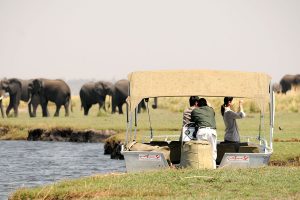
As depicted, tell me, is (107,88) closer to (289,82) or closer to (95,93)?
(95,93)

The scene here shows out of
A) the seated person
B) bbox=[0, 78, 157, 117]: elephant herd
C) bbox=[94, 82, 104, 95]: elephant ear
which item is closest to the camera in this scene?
the seated person

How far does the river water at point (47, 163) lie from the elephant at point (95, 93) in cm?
2498

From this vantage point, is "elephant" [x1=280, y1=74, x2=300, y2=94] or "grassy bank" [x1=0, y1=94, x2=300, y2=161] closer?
"grassy bank" [x1=0, y1=94, x2=300, y2=161]

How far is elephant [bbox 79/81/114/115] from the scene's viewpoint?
6953cm

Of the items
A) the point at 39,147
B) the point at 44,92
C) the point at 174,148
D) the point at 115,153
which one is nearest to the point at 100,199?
the point at 174,148

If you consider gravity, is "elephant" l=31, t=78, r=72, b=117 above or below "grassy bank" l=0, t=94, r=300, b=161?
above

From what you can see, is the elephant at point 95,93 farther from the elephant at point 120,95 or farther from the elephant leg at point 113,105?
the elephant leg at point 113,105

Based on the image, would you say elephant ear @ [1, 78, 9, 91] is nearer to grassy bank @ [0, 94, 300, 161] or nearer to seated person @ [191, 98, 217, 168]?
grassy bank @ [0, 94, 300, 161]

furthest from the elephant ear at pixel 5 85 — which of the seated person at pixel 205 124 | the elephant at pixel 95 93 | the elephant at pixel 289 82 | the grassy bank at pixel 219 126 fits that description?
the seated person at pixel 205 124

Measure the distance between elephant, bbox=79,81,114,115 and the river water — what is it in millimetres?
24983

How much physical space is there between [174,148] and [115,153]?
34.5ft

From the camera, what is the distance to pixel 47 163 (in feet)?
112

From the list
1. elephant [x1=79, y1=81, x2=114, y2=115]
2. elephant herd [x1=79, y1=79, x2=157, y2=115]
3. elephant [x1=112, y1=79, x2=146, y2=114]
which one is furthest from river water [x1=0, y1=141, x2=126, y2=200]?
elephant [x1=79, y1=81, x2=114, y2=115]

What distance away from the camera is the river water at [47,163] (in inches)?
1083
